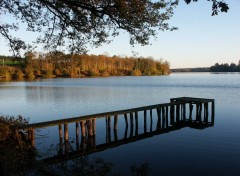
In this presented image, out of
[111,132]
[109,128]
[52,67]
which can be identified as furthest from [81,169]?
[52,67]

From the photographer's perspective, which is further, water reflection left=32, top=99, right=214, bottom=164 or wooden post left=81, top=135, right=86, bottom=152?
wooden post left=81, top=135, right=86, bottom=152

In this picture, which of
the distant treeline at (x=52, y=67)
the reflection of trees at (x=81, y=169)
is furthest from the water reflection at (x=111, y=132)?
the distant treeline at (x=52, y=67)

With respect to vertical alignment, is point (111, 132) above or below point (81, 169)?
below

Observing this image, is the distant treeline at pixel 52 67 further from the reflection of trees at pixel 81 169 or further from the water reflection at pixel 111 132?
the reflection of trees at pixel 81 169

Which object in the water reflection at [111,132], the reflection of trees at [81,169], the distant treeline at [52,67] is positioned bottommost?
the water reflection at [111,132]

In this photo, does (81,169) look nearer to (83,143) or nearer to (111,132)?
(83,143)

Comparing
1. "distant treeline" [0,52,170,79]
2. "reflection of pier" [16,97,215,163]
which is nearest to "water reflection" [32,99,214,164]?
"reflection of pier" [16,97,215,163]

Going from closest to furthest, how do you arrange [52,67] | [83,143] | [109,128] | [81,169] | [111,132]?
1. [81,169]
2. [83,143]
3. [109,128]
4. [111,132]
5. [52,67]

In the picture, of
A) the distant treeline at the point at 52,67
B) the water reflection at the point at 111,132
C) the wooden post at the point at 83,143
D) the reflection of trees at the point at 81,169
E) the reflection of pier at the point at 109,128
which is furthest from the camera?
the wooden post at the point at 83,143

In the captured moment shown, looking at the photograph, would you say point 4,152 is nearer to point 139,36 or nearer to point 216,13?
point 139,36

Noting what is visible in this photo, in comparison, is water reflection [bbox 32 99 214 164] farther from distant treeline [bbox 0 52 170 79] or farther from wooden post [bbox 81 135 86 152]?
distant treeline [bbox 0 52 170 79]

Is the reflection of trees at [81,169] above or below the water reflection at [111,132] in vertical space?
above

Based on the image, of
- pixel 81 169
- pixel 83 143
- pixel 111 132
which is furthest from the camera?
pixel 111 132

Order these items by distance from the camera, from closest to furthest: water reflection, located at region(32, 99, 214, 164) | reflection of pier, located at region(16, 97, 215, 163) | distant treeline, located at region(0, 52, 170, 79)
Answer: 1. distant treeline, located at region(0, 52, 170, 79)
2. reflection of pier, located at region(16, 97, 215, 163)
3. water reflection, located at region(32, 99, 214, 164)
